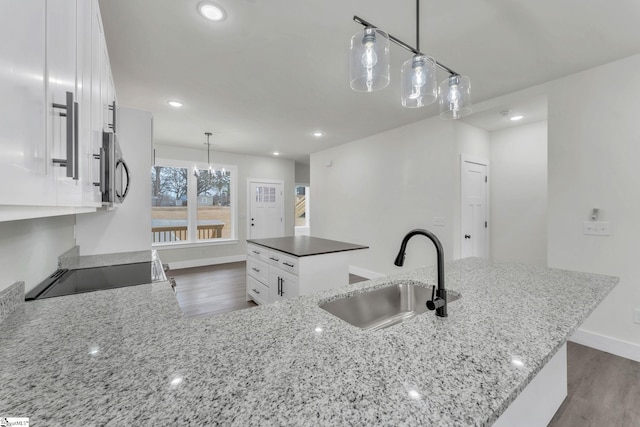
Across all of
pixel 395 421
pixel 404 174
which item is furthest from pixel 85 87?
pixel 404 174

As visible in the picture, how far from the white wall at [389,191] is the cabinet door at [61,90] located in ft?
12.4

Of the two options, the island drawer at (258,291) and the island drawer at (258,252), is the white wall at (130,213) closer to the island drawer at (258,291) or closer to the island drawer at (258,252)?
the island drawer at (258,252)

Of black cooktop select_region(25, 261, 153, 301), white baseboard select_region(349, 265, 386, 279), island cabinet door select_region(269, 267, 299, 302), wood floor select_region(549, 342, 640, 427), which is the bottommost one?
wood floor select_region(549, 342, 640, 427)

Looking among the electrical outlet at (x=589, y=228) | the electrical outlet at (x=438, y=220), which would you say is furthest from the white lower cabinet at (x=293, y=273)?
the electrical outlet at (x=589, y=228)

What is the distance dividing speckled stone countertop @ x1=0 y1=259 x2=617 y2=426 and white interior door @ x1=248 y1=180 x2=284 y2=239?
216 inches

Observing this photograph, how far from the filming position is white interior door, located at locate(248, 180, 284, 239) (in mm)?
6637

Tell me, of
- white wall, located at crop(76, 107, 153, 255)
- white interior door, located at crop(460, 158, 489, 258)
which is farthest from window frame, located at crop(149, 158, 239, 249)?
white interior door, located at crop(460, 158, 489, 258)

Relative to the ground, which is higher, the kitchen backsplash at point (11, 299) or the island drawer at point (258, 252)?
the kitchen backsplash at point (11, 299)

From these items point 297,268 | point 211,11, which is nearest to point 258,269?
point 297,268

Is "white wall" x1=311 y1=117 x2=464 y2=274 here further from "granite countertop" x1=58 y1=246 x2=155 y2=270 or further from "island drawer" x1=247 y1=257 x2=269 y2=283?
"granite countertop" x1=58 y1=246 x2=155 y2=270

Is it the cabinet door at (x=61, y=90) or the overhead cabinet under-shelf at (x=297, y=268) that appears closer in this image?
the cabinet door at (x=61, y=90)

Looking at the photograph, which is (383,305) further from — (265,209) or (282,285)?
(265,209)

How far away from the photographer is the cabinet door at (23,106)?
0.46m

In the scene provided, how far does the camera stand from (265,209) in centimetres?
685
